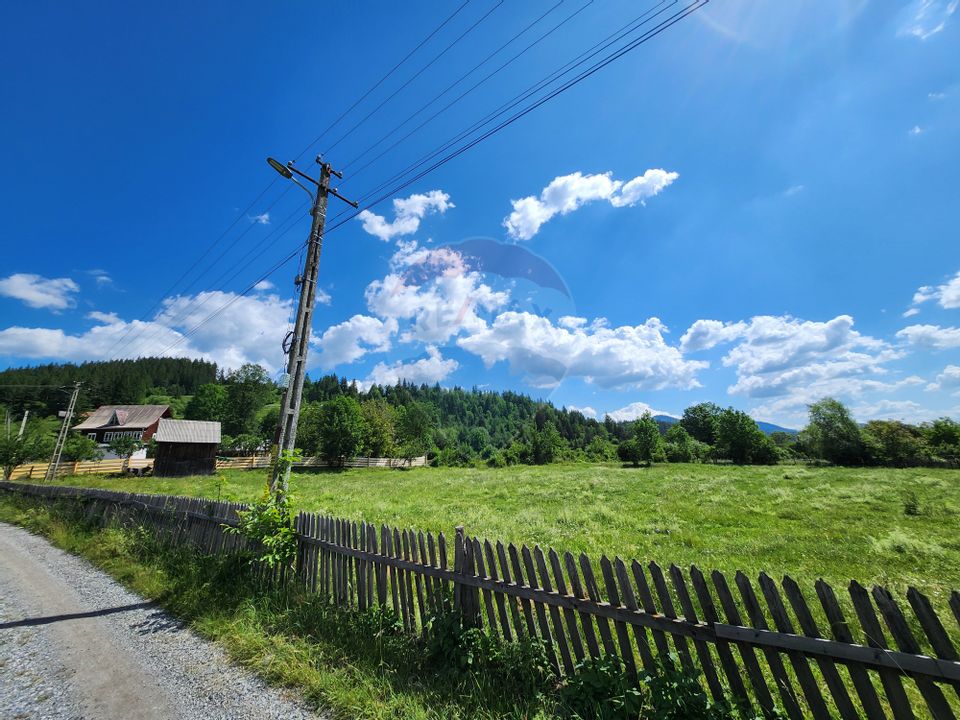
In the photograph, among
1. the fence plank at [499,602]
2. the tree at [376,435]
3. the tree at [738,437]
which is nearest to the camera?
the fence plank at [499,602]

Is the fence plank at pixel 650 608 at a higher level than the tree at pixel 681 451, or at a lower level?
lower

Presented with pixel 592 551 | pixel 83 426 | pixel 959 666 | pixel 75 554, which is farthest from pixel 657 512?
pixel 83 426

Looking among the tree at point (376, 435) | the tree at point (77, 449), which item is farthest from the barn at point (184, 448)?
the tree at point (376, 435)

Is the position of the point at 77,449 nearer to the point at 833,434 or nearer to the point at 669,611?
the point at 669,611

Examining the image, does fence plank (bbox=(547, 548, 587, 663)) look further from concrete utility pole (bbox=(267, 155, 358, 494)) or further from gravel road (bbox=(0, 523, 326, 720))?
concrete utility pole (bbox=(267, 155, 358, 494))

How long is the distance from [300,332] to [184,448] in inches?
1614

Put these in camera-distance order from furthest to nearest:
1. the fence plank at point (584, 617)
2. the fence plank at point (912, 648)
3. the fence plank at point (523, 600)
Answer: the fence plank at point (523, 600), the fence plank at point (584, 617), the fence plank at point (912, 648)

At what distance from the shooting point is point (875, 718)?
2576 mm

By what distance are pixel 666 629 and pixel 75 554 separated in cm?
1330

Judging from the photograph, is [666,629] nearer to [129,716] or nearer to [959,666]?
[959,666]

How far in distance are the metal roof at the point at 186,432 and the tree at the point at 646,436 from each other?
48812mm

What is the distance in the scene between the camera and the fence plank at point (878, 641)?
2.41m

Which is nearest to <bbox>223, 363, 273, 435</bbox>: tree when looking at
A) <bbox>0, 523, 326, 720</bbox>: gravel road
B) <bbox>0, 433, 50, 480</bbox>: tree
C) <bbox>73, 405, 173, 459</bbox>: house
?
<bbox>73, 405, 173, 459</bbox>: house

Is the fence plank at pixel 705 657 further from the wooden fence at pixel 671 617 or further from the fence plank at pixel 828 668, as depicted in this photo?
the fence plank at pixel 828 668
